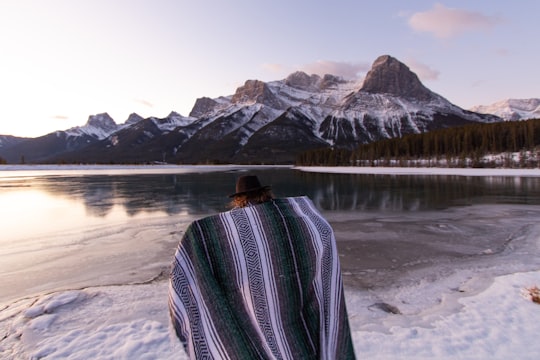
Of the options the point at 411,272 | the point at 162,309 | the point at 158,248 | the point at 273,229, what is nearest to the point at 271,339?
the point at 273,229

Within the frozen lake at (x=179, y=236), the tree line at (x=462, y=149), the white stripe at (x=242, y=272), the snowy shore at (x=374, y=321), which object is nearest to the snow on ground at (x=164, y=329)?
the snowy shore at (x=374, y=321)

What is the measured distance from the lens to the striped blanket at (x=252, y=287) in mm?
2613

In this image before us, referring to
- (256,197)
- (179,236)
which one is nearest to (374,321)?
(256,197)

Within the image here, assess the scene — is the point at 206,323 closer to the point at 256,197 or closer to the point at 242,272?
the point at 242,272

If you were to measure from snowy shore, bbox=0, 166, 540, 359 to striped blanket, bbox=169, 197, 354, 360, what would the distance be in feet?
9.88

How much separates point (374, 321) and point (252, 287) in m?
4.77

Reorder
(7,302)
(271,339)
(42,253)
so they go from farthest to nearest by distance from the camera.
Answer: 1. (42,253)
2. (7,302)
3. (271,339)

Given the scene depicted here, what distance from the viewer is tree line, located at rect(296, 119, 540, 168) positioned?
97562 mm

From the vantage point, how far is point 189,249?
271 centimetres

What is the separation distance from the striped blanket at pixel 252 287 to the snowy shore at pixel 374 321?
301cm

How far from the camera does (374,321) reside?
255 inches

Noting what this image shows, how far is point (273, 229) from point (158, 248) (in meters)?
11.0

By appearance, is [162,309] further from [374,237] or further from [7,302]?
[374,237]

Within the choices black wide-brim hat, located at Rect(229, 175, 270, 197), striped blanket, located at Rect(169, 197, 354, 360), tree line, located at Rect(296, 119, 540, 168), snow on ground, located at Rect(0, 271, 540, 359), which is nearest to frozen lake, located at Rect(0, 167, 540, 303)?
snow on ground, located at Rect(0, 271, 540, 359)
